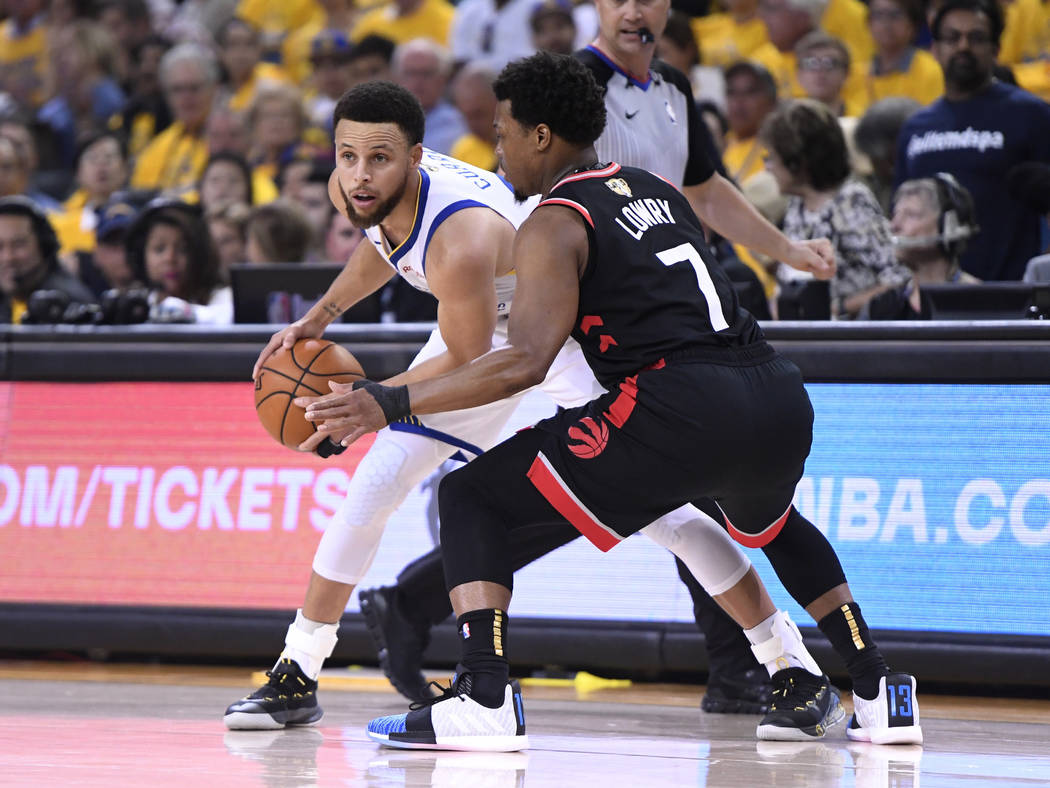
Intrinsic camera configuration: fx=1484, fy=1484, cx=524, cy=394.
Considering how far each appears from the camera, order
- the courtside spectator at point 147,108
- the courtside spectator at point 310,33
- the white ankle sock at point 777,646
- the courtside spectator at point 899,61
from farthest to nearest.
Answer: the courtside spectator at point 147,108, the courtside spectator at point 310,33, the courtside spectator at point 899,61, the white ankle sock at point 777,646

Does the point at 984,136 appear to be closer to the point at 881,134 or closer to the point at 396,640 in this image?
the point at 881,134

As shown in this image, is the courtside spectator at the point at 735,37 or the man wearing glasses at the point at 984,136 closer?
the man wearing glasses at the point at 984,136

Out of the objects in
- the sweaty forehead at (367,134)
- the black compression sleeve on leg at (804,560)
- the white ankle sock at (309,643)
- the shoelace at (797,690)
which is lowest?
the shoelace at (797,690)

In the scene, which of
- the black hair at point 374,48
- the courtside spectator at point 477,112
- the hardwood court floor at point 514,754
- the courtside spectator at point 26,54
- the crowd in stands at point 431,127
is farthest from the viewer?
the courtside spectator at point 26,54

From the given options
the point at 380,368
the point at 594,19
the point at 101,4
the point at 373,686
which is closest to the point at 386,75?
the point at 594,19

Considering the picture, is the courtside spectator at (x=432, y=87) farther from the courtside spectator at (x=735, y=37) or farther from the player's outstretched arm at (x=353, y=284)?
the player's outstretched arm at (x=353, y=284)

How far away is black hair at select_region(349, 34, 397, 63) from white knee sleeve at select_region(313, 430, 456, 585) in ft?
21.0

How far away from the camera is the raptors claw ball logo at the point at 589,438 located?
3.79 m

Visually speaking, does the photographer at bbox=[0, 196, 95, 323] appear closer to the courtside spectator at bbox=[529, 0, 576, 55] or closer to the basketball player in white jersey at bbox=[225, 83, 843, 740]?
the courtside spectator at bbox=[529, 0, 576, 55]

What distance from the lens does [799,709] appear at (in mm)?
4262

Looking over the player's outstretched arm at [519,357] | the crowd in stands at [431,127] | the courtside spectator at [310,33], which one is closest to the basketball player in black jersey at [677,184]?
the crowd in stands at [431,127]

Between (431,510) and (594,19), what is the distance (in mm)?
5515

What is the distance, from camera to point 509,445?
156 inches

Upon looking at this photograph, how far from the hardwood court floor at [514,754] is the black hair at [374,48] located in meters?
5.90
